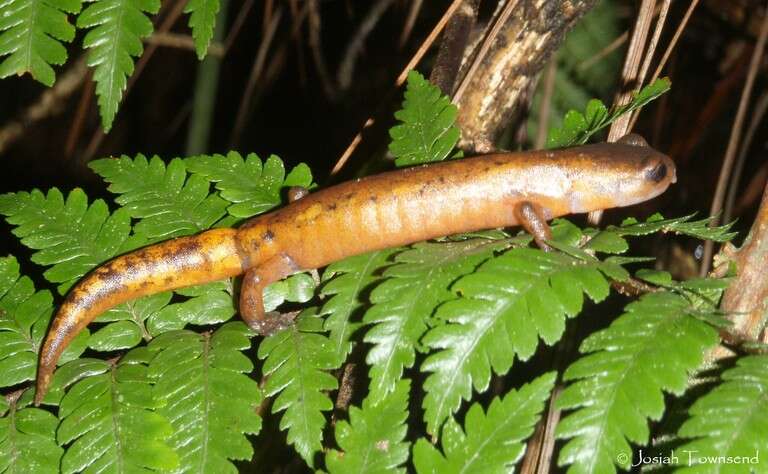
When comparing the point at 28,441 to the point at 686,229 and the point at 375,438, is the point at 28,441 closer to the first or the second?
the point at 375,438

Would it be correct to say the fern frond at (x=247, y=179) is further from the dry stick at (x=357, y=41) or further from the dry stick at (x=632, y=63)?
the dry stick at (x=357, y=41)

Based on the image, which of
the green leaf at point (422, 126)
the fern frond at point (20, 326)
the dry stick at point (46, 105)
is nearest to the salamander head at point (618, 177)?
the green leaf at point (422, 126)

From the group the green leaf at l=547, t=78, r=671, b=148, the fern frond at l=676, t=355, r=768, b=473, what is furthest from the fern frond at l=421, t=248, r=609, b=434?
the green leaf at l=547, t=78, r=671, b=148

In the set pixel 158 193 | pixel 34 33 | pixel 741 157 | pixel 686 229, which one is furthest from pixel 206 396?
pixel 741 157

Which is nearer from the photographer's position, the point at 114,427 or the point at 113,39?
the point at 114,427

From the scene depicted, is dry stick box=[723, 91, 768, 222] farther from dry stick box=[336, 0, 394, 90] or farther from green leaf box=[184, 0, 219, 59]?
green leaf box=[184, 0, 219, 59]

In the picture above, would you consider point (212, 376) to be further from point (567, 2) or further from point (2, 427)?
point (567, 2)
